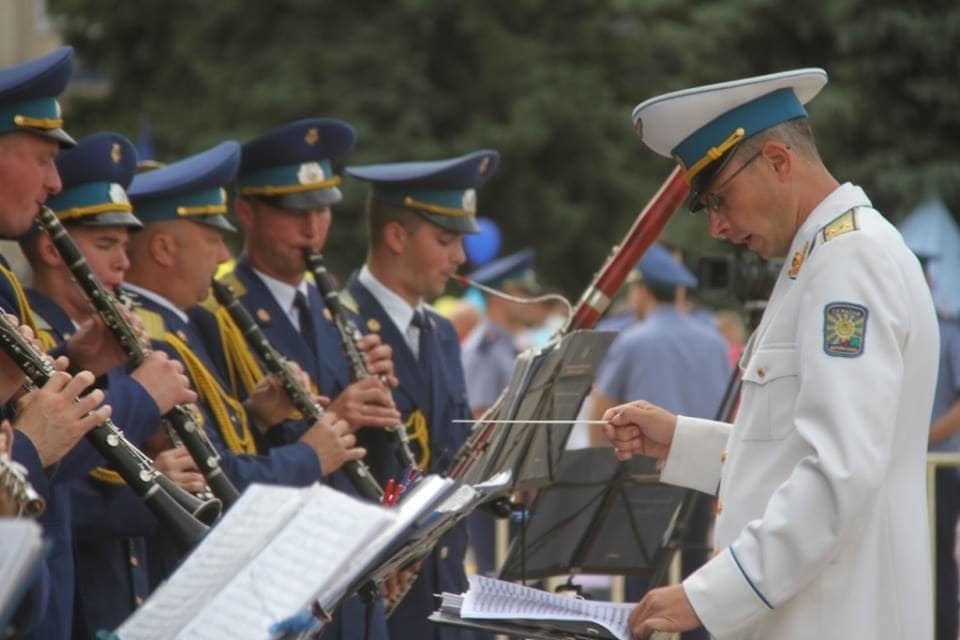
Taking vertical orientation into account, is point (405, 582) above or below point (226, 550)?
below

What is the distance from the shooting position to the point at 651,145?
4168mm

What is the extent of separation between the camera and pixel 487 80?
20.9 m

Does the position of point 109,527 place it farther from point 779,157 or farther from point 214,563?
point 779,157

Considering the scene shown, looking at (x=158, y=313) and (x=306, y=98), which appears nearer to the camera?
(x=158, y=313)

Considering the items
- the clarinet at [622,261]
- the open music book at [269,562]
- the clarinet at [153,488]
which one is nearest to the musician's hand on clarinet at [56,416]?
the clarinet at [153,488]

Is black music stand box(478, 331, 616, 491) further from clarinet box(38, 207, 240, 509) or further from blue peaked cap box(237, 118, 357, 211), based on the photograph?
blue peaked cap box(237, 118, 357, 211)

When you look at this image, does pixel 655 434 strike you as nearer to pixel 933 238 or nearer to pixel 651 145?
pixel 651 145

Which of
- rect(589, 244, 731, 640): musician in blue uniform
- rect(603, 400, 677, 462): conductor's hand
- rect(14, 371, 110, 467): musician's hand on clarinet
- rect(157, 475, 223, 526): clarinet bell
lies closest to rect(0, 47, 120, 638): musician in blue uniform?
rect(14, 371, 110, 467): musician's hand on clarinet

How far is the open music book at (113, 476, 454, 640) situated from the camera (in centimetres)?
284

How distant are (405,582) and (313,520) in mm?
2648

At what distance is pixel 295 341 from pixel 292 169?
1.79ft

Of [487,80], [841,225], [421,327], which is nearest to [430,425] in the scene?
[421,327]

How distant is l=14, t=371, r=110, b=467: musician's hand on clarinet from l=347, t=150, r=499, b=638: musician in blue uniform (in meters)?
2.14

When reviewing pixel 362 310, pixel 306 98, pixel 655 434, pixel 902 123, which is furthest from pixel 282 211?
pixel 306 98
